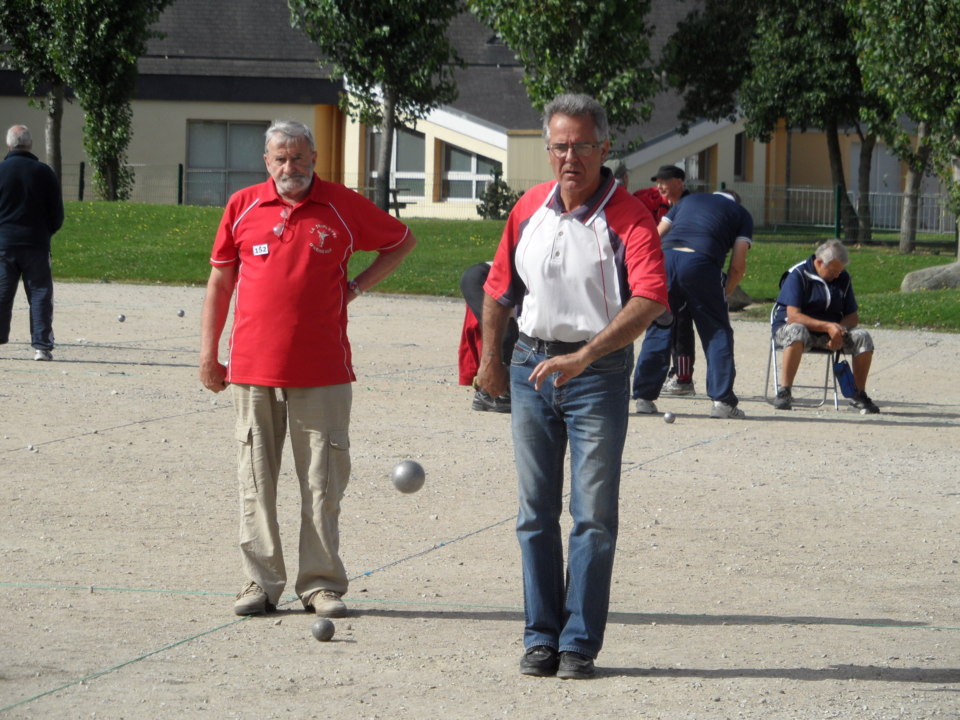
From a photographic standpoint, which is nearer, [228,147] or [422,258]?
[422,258]

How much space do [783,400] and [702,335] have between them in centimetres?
102

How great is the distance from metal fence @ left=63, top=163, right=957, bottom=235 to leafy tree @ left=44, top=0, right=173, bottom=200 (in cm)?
170

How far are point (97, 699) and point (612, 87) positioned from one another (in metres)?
29.3

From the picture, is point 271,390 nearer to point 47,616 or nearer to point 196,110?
point 47,616

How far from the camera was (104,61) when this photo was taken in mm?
35375

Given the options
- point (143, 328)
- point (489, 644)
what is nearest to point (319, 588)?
point (489, 644)

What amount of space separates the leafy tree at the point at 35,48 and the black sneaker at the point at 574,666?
3176 cm

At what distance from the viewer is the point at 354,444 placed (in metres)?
9.73

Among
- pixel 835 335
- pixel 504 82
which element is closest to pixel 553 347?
pixel 835 335

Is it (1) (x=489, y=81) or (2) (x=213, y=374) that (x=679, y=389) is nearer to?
(2) (x=213, y=374)

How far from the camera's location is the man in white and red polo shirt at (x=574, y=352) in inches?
197

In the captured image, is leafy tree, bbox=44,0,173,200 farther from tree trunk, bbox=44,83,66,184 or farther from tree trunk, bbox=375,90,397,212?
tree trunk, bbox=375,90,397,212

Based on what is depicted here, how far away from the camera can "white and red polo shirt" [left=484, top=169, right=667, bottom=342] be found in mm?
5004

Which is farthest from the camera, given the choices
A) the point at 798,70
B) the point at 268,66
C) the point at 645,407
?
the point at 268,66
